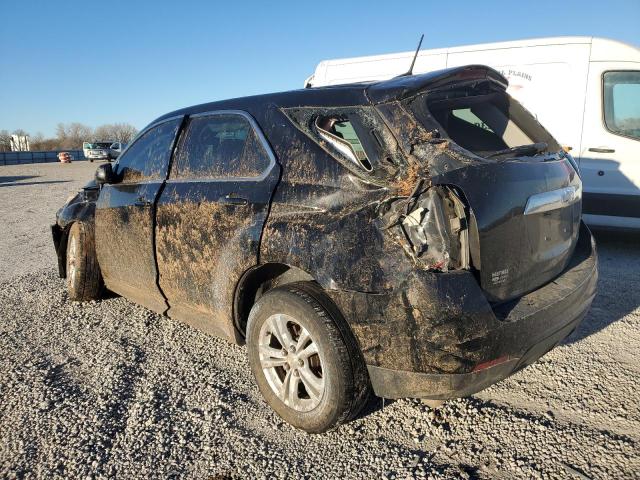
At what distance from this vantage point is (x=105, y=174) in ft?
13.9

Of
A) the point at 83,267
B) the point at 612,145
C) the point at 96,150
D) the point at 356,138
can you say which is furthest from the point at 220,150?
the point at 96,150

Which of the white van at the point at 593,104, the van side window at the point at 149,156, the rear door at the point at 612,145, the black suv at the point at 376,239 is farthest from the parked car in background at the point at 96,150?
the black suv at the point at 376,239

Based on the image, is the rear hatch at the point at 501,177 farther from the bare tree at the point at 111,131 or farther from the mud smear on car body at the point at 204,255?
the bare tree at the point at 111,131

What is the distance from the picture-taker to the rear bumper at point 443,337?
223cm

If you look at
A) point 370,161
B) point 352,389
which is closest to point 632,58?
point 370,161

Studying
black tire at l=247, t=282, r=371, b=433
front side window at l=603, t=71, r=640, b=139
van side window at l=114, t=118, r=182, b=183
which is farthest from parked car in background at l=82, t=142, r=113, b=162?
black tire at l=247, t=282, r=371, b=433

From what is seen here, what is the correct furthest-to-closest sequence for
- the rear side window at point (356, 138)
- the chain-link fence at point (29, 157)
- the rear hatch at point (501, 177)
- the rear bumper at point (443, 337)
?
the chain-link fence at point (29, 157), the rear side window at point (356, 138), the rear hatch at point (501, 177), the rear bumper at point (443, 337)

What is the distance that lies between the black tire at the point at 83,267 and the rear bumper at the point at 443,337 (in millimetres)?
3188

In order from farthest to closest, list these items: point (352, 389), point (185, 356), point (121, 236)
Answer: point (121, 236) < point (185, 356) < point (352, 389)

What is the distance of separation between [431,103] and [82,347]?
3119 millimetres

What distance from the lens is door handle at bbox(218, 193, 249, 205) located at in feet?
9.81

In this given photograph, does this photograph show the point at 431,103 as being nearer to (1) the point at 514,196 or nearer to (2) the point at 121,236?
(1) the point at 514,196

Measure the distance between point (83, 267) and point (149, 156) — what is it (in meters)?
1.36

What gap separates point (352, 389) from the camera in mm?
2467
